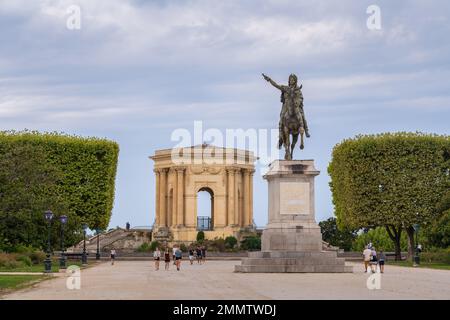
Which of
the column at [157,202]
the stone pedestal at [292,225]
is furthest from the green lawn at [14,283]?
the column at [157,202]

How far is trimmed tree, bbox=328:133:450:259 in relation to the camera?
70.8m

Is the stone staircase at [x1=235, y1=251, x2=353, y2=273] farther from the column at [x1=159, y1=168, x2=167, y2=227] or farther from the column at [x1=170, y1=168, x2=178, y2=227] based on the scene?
the column at [x1=159, y1=168, x2=167, y2=227]

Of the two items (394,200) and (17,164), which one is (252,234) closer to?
(394,200)

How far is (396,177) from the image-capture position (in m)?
70.9

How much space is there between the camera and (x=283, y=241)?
41.4 meters

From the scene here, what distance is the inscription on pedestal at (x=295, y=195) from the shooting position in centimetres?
4183

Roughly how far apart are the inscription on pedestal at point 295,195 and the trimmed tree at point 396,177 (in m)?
30.3

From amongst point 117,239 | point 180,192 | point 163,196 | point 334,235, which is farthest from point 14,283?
point 334,235

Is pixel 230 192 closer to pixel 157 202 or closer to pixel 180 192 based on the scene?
pixel 180 192

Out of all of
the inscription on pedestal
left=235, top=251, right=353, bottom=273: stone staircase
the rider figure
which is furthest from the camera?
the rider figure

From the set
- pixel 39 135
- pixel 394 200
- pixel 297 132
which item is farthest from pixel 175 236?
pixel 297 132

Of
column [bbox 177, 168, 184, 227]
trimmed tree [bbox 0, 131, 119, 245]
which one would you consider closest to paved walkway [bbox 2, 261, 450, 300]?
trimmed tree [bbox 0, 131, 119, 245]

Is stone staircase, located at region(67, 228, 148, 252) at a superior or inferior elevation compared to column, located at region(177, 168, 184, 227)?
inferior
